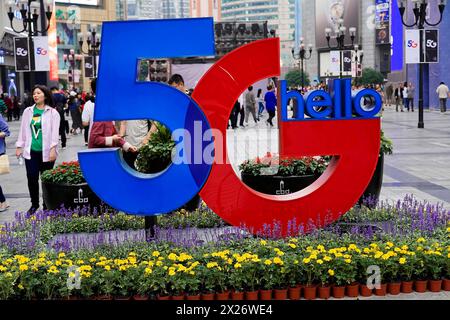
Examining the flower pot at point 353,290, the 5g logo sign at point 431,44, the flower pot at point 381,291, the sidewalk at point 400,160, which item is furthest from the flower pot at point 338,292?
the 5g logo sign at point 431,44

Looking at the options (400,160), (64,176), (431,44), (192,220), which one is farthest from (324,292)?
(431,44)

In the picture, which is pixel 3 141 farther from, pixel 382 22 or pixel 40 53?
pixel 382 22

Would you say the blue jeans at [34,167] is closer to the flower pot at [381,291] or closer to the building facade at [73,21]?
the flower pot at [381,291]

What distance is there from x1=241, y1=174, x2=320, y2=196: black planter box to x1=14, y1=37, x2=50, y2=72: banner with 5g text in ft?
49.6

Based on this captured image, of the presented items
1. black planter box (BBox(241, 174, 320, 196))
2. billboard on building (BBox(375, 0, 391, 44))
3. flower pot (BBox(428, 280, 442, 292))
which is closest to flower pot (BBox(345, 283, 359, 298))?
flower pot (BBox(428, 280, 442, 292))

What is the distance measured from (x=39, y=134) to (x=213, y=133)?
383 cm

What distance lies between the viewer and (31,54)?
23.2 meters

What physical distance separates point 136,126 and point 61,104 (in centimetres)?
1468

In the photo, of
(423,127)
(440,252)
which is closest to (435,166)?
(440,252)

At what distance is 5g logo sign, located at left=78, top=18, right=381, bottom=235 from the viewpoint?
7031mm

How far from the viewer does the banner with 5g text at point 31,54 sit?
23.1m

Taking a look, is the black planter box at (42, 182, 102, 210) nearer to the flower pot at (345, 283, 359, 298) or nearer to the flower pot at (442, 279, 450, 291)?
the flower pot at (345, 283, 359, 298)

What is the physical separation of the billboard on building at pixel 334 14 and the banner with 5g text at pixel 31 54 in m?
104

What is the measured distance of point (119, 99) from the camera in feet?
23.0
